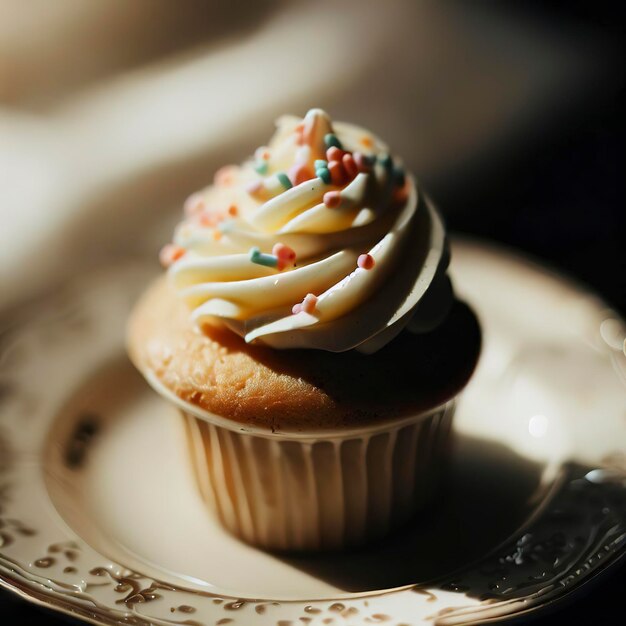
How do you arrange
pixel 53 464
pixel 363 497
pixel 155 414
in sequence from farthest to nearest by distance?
pixel 155 414 < pixel 53 464 < pixel 363 497

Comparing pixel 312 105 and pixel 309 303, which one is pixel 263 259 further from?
pixel 312 105

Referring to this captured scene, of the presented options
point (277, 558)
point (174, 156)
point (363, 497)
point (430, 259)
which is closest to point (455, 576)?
point (363, 497)

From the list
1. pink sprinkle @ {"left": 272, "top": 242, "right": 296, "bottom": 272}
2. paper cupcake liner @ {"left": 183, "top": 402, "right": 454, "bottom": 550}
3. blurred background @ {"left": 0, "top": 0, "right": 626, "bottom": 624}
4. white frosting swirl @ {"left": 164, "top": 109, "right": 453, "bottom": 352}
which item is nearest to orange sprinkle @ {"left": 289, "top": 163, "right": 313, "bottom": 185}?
white frosting swirl @ {"left": 164, "top": 109, "right": 453, "bottom": 352}

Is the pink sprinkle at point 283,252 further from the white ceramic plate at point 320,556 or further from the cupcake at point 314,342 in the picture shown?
the white ceramic plate at point 320,556

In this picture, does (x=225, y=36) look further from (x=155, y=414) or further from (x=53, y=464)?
(x=53, y=464)

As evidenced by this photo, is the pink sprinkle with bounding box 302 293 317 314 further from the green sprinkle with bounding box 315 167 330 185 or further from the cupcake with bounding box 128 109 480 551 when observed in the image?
the green sprinkle with bounding box 315 167 330 185

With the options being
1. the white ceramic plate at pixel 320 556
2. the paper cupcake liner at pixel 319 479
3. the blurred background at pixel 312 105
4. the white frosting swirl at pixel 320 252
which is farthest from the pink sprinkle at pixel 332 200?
the blurred background at pixel 312 105

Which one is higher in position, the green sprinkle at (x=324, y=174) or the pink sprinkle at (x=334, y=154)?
the pink sprinkle at (x=334, y=154)
